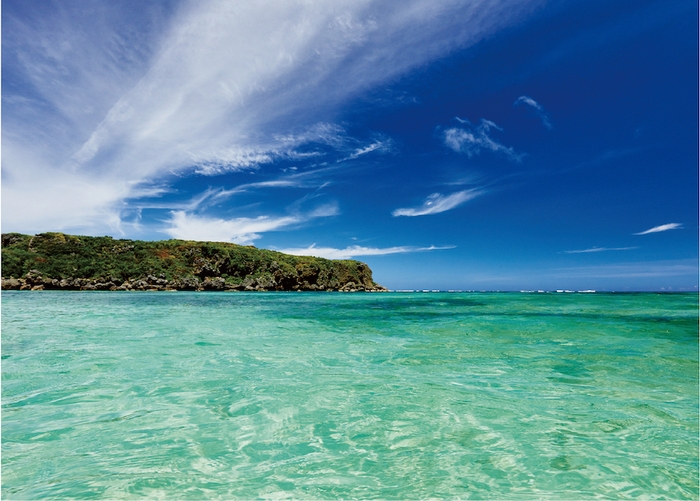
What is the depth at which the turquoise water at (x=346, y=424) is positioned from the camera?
3.74 m

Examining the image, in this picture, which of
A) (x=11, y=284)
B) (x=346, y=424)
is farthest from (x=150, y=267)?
(x=346, y=424)

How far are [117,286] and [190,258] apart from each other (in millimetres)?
26477

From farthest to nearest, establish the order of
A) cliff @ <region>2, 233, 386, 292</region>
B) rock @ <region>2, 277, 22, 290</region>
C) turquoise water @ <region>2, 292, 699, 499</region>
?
1. cliff @ <region>2, 233, 386, 292</region>
2. rock @ <region>2, 277, 22, 290</region>
3. turquoise water @ <region>2, 292, 699, 499</region>

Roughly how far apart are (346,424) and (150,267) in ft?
338

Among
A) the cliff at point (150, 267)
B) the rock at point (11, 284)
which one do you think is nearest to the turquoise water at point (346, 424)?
the rock at point (11, 284)

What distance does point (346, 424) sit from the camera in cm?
528

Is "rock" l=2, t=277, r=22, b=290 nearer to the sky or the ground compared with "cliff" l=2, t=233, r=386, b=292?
nearer to the ground

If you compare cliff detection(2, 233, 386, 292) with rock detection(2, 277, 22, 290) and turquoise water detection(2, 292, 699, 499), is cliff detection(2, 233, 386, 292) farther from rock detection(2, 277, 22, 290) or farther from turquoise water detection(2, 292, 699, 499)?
turquoise water detection(2, 292, 699, 499)

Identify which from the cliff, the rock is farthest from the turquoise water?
the cliff

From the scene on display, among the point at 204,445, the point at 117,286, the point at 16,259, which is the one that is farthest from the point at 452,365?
the point at 16,259

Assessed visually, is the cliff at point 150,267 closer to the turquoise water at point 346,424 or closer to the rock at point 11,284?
the rock at point 11,284

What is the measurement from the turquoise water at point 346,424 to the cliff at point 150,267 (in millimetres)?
85401

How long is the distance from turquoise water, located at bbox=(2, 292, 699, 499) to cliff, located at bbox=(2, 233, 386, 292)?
8540cm

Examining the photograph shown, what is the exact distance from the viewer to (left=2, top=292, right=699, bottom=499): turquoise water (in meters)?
3.74
